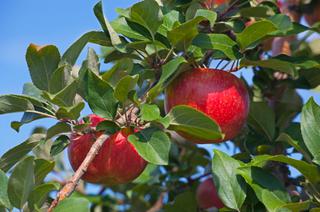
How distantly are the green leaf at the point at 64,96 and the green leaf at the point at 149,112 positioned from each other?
14cm

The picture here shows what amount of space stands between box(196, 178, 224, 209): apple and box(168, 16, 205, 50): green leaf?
2.60 feet

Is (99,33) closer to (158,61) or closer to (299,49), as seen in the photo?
(158,61)

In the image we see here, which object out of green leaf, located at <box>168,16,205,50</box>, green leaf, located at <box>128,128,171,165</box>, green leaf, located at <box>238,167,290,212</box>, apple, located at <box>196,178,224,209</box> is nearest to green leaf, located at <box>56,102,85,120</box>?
green leaf, located at <box>128,128,171,165</box>

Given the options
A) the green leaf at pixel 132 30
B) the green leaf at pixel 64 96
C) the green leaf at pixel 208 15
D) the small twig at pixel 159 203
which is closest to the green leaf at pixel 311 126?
the green leaf at pixel 208 15

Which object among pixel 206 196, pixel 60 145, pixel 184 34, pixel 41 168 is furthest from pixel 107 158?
pixel 206 196

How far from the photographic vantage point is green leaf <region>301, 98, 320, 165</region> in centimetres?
125

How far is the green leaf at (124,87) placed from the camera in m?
1.16

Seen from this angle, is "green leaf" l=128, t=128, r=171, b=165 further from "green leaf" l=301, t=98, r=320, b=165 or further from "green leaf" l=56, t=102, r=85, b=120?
"green leaf" l=301, t=98, r=320, b=165

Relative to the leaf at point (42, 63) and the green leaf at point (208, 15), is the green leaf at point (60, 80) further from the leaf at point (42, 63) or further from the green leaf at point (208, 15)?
the green leaf at point (208, 15)

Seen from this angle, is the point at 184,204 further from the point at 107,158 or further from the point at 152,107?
the point at 152,107

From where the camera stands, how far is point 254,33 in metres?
1.27

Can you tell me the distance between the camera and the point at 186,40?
1.26 meters

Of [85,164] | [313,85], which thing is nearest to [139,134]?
[85,164]

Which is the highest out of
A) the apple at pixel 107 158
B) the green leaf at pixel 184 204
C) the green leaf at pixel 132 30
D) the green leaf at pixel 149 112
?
the green leaf at pixel 132 30
